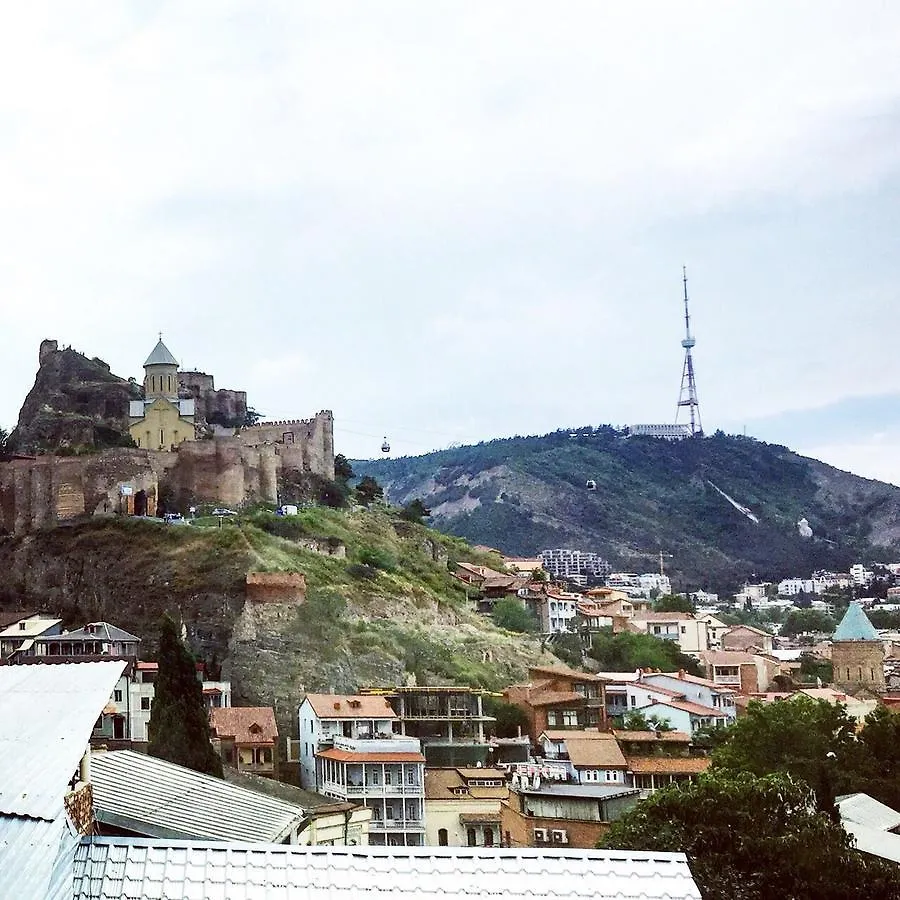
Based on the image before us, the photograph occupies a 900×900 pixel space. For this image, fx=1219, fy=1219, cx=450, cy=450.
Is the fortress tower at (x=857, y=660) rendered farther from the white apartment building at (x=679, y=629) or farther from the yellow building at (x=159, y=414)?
the yellow building at (x=159, y=414)

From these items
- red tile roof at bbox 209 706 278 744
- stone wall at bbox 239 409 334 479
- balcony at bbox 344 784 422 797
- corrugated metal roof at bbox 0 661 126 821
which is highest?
stone wall at bbox 239 409 334 479

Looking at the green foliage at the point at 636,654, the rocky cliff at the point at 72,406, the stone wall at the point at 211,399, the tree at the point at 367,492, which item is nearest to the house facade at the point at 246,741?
the green foliage at the point at 636,654

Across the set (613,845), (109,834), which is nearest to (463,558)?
(613,845)

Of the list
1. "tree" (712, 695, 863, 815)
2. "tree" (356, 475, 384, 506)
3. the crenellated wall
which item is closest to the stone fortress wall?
the crenellated wall

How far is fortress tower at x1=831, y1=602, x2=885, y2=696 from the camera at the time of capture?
35.8 metres

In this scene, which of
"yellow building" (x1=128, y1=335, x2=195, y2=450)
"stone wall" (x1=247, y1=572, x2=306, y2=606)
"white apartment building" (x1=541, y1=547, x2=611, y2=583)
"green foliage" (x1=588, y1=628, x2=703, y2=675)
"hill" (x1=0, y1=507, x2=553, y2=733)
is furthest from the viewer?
"white apartment building" (x1=541, y1=547, x2=611, y2=583)

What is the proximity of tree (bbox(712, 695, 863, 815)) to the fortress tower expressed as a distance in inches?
607

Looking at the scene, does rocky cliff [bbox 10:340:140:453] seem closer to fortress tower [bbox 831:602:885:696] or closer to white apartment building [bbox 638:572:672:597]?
fortress tower [bbox 831:602:885:696]

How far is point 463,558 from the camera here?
4922 cm

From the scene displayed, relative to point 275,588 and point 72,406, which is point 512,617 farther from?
point 72,406

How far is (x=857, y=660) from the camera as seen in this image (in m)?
35.8

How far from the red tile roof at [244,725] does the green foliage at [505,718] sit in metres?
4.85

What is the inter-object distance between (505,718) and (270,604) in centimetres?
783

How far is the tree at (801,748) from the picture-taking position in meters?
19.3
